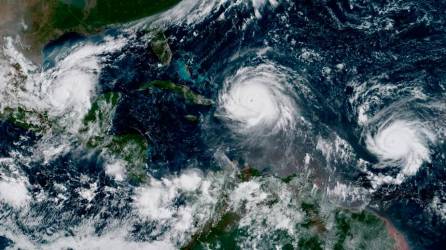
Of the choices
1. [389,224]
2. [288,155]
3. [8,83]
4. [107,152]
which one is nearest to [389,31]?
[288,155]

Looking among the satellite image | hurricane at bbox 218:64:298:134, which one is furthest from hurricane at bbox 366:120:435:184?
hurricane at bbox 218:64:298:134

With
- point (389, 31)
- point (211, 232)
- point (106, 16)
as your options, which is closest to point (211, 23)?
point (106, 16)

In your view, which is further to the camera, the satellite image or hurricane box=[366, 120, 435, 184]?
the satellite image

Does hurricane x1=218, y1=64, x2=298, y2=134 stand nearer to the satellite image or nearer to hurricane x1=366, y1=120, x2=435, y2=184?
the satellite image

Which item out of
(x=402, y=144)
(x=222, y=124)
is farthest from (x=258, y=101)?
(x=402, y=144)

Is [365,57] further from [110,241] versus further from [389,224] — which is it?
[110,241]

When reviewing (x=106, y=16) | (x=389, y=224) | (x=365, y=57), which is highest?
(x=365, y=57)

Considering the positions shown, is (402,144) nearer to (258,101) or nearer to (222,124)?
(258,101)

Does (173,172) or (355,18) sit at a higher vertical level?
(355,18)
